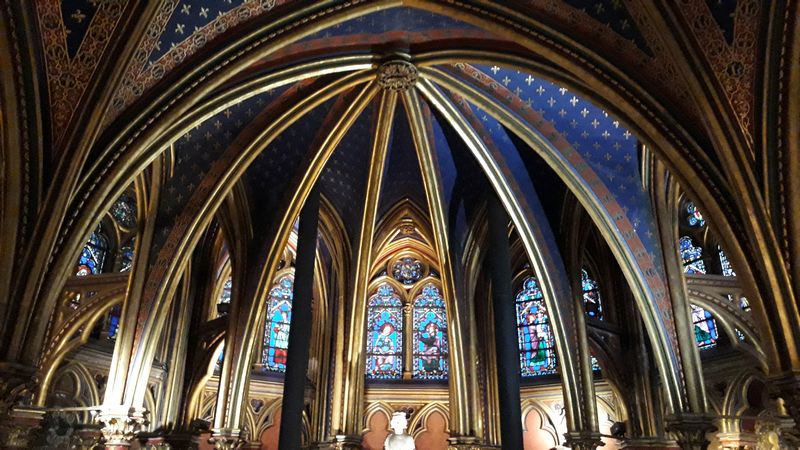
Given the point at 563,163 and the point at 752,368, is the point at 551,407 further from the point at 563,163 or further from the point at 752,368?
the point at 563,163

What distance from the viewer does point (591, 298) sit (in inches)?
627

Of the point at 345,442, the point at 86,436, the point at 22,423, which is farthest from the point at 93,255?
the point at 345,442

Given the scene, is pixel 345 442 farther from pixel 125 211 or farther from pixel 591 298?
pixel 125 211

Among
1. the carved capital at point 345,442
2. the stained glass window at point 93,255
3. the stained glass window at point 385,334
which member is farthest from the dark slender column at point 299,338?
the stained glass window at point 385,334

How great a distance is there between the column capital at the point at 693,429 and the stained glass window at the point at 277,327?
33.6ft

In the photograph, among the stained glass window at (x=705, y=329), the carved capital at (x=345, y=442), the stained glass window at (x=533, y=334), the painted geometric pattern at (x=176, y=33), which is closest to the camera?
the painted geometric pattern at (x=176, y=33)

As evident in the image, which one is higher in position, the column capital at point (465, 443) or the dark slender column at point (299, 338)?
the dark slender column at point (299, 338)

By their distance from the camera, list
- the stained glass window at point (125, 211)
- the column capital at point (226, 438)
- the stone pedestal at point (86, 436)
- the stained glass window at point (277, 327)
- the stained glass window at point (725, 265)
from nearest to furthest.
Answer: the column capital at point (226, 438), the stone pedestal at point (86, 436), the stained glass window at point (725, 265), the stained glass window at point (125, 211), the stained glass window at point (277, 327)

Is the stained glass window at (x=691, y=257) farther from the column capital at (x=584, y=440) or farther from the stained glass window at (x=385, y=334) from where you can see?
the stained glass window at (x=385, y=334)

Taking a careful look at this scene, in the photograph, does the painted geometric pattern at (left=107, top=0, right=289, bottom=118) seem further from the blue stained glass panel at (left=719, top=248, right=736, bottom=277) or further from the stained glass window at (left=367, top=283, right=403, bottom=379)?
the stained glass window at (left=367, top=283, right=403, bottom=379)

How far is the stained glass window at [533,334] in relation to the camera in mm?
16656

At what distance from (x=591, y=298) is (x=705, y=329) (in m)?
2.98

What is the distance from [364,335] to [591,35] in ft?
27.4

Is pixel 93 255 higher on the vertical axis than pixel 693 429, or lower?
higher
